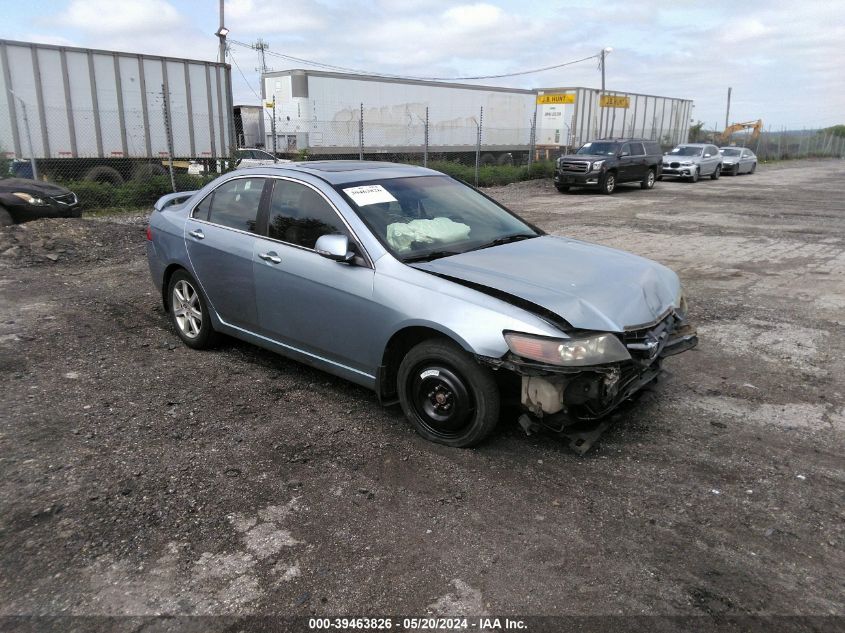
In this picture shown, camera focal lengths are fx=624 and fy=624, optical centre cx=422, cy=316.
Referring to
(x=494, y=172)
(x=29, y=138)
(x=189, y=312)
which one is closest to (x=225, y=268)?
(x=189, y=312)

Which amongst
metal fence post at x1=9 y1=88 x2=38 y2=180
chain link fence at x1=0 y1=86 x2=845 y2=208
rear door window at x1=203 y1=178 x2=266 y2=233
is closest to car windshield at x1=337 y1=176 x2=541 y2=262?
rear door window at x1=203 y1=178 x2=266 y2=233

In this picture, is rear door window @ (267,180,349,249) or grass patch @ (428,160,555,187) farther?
grass patch @ (428,160,555,187)

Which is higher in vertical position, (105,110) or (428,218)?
(105,110)

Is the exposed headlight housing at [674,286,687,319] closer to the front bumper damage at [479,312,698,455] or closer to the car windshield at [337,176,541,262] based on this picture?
the front bumper damage at [479,312,698,455]

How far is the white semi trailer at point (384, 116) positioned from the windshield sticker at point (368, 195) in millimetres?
15434

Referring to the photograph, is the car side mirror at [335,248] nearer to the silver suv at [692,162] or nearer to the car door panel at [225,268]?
the car door panel at [225,268]

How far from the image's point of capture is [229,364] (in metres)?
5.23

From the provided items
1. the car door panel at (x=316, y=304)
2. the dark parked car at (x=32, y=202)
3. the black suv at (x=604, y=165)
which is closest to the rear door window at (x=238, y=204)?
the car door panel at (x=316, y=304)

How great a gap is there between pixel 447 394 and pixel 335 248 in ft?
3.81

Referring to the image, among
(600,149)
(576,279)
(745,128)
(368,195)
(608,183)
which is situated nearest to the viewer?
(576,279)

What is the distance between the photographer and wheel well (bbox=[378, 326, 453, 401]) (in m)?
3.81

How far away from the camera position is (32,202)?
1091 cm

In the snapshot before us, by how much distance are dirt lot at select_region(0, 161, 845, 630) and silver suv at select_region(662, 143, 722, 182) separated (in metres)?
24.4

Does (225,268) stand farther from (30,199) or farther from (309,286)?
(30,199)
